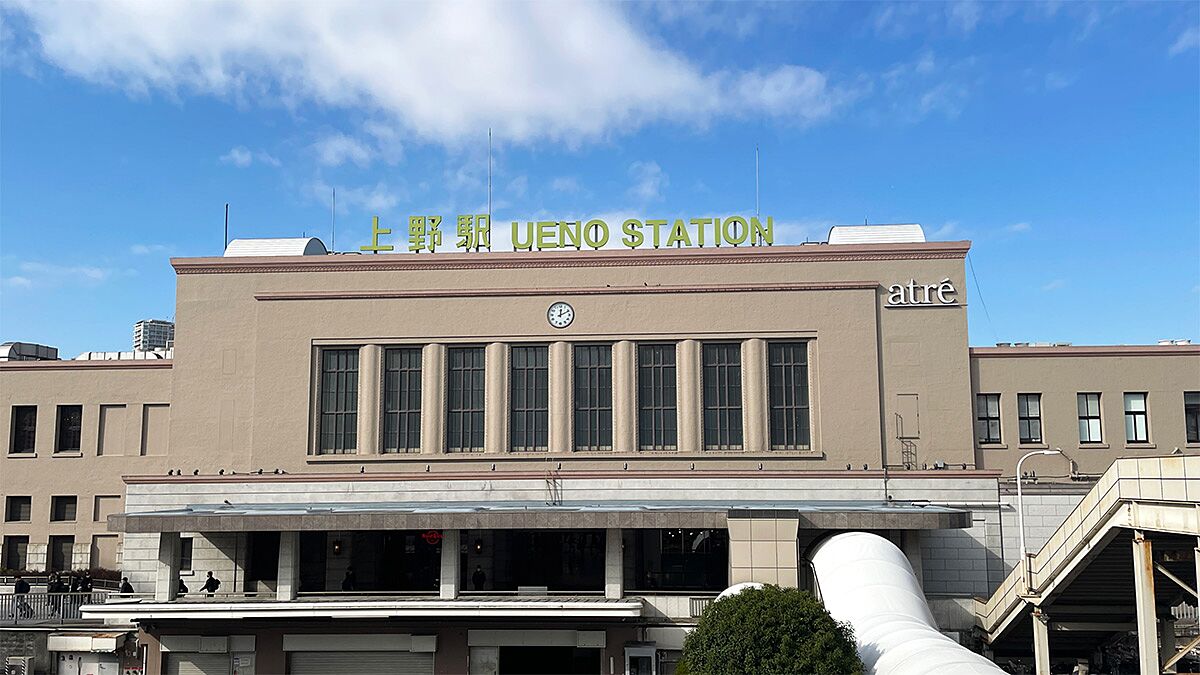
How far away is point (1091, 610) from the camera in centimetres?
3538

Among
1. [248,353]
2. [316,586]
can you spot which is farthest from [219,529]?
[248,353]

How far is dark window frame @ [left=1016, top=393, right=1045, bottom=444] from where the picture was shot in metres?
48.9

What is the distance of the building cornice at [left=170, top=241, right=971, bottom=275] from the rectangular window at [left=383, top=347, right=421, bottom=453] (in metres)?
4.35

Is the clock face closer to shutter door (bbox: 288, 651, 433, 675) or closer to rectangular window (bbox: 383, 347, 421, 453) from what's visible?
rectangular window (bbox: 383, 347, 421, 453)

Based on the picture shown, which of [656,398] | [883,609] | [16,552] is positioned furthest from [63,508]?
[883,609]

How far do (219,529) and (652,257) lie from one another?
22177 millimetres

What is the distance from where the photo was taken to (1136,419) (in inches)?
1933

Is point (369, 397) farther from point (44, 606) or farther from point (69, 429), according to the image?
point (69, 429)

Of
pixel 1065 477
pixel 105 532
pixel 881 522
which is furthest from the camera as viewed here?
pixel 105 532

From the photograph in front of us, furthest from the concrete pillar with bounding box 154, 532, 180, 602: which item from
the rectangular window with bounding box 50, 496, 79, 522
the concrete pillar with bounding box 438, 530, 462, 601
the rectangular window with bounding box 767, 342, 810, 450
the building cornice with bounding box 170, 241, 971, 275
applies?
the rectangular window with bounding box 767, 342, 810, 450

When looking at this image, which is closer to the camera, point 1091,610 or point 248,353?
point 1091,610

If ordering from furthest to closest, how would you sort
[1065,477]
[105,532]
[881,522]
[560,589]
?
[105,532] → [1065,477] → [560,589] → [881,522]

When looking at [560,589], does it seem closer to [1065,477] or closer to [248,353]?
[248,353]

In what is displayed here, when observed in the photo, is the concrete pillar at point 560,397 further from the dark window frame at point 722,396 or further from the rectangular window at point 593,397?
the dark window frame at point 722,396
